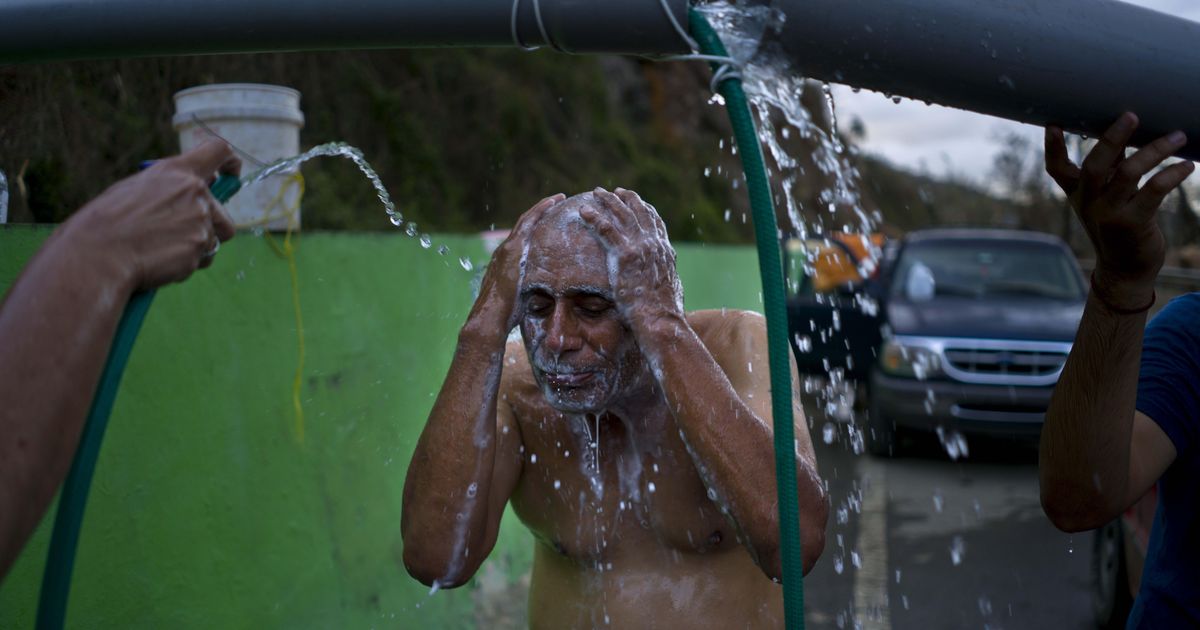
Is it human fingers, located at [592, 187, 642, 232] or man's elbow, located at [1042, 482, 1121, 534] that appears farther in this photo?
human fingers, located at [592, 187, 642, 232]

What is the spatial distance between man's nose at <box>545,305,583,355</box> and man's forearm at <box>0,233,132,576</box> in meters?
1.06

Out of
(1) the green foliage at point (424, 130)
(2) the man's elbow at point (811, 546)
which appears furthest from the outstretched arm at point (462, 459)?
(1) the green foliage at point (424, 130)

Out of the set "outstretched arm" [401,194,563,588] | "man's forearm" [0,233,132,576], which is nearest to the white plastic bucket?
"outstretched arm" [401,194,563,588]

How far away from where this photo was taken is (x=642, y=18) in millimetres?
1263

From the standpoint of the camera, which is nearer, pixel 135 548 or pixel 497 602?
pixel 135 548

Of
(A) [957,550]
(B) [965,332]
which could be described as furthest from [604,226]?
(B) [965,332]

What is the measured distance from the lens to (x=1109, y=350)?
1641mm

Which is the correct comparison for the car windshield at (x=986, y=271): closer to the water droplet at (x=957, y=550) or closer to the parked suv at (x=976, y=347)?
the parked suv at (x=976, y=347)

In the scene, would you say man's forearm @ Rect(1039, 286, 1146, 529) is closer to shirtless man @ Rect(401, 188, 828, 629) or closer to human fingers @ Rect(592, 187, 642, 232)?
shirtless man @ Rect(401, 188, 828, 629)

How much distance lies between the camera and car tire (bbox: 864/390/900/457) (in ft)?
26.0

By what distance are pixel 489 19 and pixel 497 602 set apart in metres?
3.54

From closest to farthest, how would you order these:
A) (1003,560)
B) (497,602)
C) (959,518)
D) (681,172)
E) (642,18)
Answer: (642,18) < (497,602) < (1003,560) < (959,518) < (681,172)

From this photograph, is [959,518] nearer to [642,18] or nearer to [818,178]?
[642,18]

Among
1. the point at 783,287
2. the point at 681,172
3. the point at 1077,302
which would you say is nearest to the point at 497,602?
the point at 783,287
